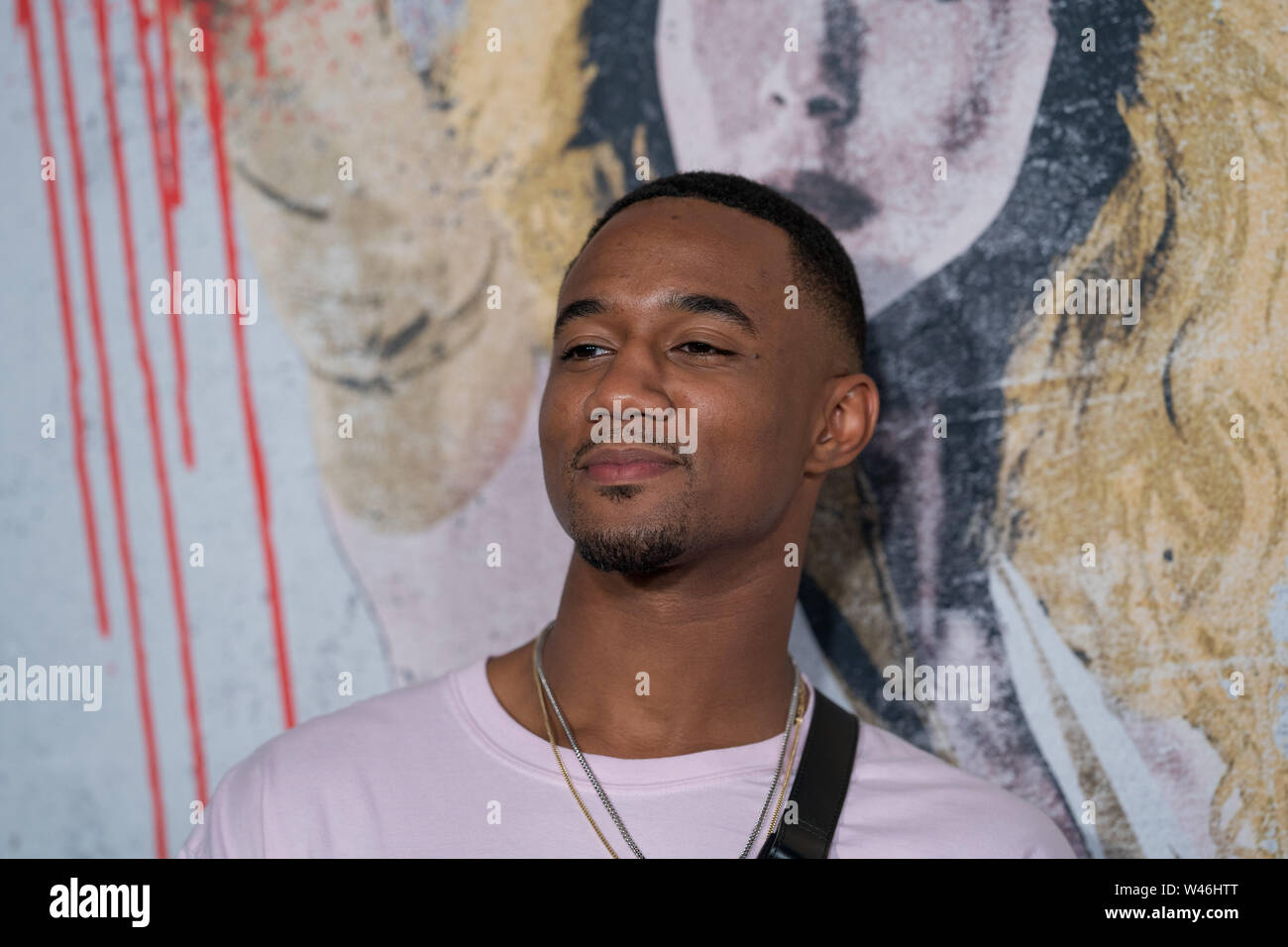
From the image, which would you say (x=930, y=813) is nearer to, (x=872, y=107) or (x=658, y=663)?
(x=658, y=663)

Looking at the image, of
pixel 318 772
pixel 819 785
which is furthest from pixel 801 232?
pixel 318 772

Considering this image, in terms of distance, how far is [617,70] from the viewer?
2.38 meters

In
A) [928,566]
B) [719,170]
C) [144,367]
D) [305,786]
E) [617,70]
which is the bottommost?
[305,786]

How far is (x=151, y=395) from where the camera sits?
2445mm

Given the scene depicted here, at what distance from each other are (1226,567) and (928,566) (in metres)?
0.52

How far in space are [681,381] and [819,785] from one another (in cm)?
61

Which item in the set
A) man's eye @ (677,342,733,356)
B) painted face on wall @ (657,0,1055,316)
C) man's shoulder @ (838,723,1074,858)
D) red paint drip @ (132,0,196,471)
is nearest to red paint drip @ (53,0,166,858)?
red paint drip @ (132,0,196,471)

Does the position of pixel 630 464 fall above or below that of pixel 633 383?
below

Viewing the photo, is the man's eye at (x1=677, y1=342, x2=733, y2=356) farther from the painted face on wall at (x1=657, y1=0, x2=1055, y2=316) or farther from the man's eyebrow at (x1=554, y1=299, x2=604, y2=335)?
the painted face on wall at (x1=657, y1=0, x2=1055, y2=316)

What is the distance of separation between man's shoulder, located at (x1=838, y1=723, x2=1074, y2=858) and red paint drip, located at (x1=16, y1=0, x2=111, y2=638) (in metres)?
1.53

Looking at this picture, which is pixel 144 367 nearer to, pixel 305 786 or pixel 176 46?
pixel 176 46

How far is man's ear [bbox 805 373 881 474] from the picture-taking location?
1944 millimetres
